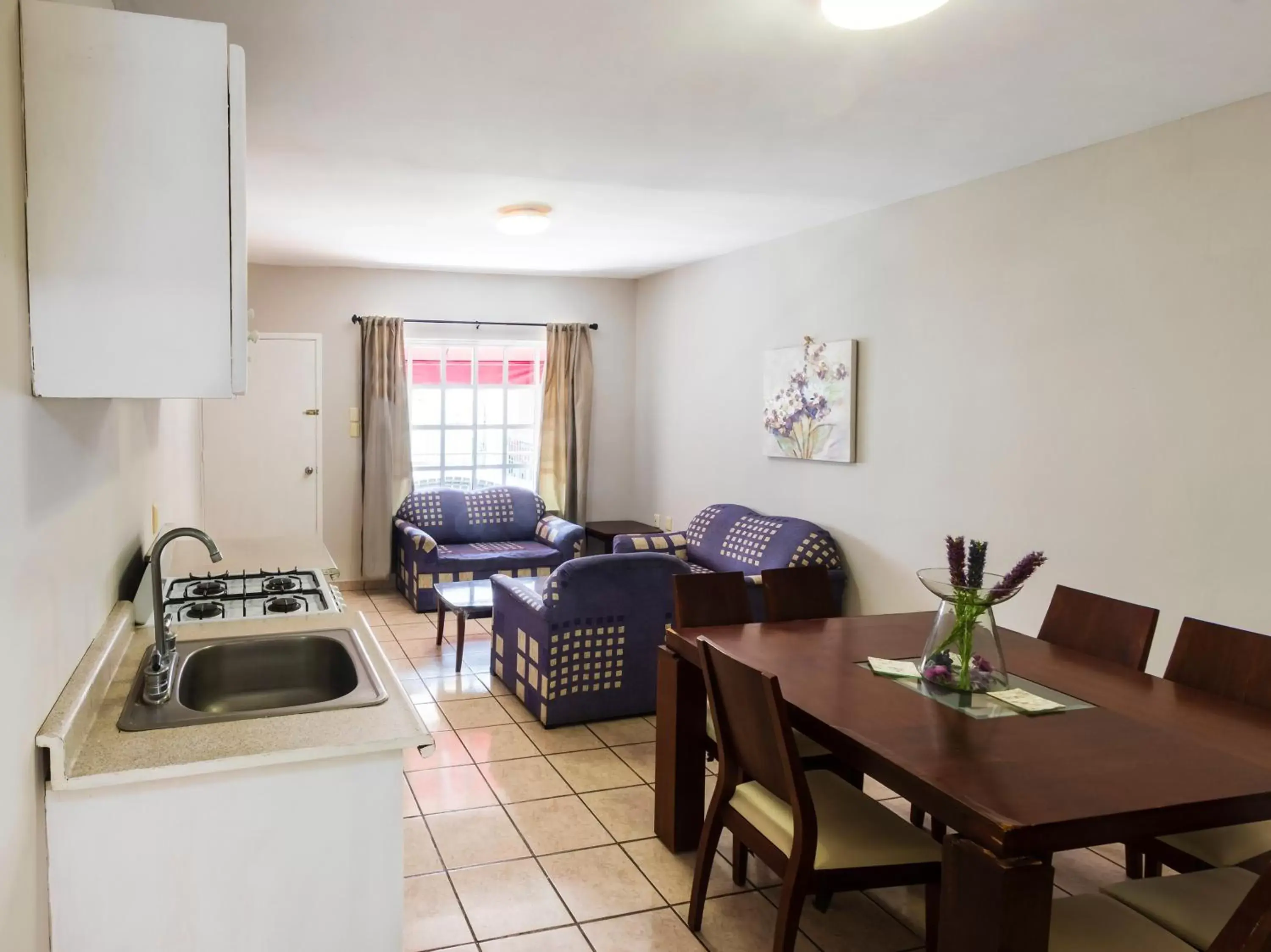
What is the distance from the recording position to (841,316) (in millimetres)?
4879

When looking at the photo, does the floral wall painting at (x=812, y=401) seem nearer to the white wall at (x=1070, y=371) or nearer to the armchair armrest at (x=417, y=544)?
Result: the white wall at (x=1070, y=371)

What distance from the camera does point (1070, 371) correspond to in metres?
3.54

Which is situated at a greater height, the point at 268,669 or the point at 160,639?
the point at 160,639

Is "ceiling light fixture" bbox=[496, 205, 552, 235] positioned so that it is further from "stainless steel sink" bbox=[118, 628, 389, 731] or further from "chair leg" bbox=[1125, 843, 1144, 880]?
"chair leg" bbox=[1125, 843, 1144, 880]

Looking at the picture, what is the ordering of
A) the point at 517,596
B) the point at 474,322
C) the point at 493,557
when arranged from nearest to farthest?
the point at 517,596, the point at 493,557, the point at 474,322

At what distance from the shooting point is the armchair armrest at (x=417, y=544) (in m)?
6.02

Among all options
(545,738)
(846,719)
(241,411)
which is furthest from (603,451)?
(846,719)

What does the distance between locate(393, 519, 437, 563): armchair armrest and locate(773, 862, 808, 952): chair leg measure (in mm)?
4287

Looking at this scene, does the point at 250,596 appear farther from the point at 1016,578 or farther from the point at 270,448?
the point at 270,448

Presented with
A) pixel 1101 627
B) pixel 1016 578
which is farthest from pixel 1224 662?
pixel 1016 578

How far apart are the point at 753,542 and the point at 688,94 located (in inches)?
113

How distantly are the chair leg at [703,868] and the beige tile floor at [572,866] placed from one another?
45mm

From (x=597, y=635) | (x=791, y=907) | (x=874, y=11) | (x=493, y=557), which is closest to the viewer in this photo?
(x=791, y=907)

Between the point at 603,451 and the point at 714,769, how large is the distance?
4.09 metres
